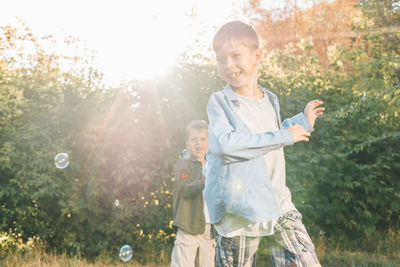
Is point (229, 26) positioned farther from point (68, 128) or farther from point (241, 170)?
point (68, 128)

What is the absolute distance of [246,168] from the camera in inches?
75.0

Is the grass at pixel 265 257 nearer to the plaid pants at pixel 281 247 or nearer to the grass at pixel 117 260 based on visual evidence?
the grass at pixel 117 260

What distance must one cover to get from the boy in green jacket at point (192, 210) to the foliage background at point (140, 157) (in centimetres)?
165

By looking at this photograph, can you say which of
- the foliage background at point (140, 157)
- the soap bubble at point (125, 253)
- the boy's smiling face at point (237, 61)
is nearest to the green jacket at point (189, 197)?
the soap bubble at point (125, 253)

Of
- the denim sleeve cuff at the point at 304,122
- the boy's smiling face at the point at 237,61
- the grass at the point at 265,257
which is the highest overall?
the boy's smiling face at the point at 237,61

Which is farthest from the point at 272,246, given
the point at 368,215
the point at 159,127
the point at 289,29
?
Answer: the point at 289,29

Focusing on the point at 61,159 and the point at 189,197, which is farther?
the point at 61,159

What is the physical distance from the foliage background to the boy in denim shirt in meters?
3.59

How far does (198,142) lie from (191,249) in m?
1.00

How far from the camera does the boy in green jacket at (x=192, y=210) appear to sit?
3746 mm

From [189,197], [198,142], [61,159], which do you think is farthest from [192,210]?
[61,159]

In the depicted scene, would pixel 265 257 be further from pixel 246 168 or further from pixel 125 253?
pixel 246 168

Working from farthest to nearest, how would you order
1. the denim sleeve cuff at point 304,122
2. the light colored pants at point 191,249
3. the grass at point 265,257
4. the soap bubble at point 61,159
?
1. the soap bubble at point 61,159
2. the grass at point 265,257
3. the light colored pants at point 191,249
4. the denim sleeve cuff at point 304,122

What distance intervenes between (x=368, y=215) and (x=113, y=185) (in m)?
4.06
